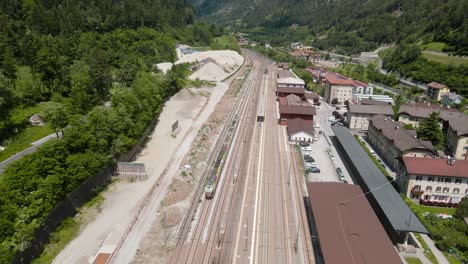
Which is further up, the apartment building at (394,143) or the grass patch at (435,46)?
the grass patch at (435,46)

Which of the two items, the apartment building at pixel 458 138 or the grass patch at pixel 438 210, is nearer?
the grass patch at pixel 438 210

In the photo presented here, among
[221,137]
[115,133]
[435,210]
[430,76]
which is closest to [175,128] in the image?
[221,137]

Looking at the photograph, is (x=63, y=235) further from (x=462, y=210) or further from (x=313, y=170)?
(x=462, y=210)

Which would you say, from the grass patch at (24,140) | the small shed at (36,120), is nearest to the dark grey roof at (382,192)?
the grass patch at (24,140)

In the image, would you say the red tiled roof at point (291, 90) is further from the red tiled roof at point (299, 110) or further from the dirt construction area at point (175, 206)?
the dirt construction area at point (175, 206)

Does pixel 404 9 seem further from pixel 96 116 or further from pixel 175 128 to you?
pixel 96 116

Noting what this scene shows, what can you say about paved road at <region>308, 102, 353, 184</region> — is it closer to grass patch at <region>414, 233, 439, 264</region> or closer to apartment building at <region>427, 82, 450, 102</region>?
grass patch at <region>414, 233, 439, 264</region>

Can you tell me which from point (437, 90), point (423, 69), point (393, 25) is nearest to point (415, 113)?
point (437, 90)
